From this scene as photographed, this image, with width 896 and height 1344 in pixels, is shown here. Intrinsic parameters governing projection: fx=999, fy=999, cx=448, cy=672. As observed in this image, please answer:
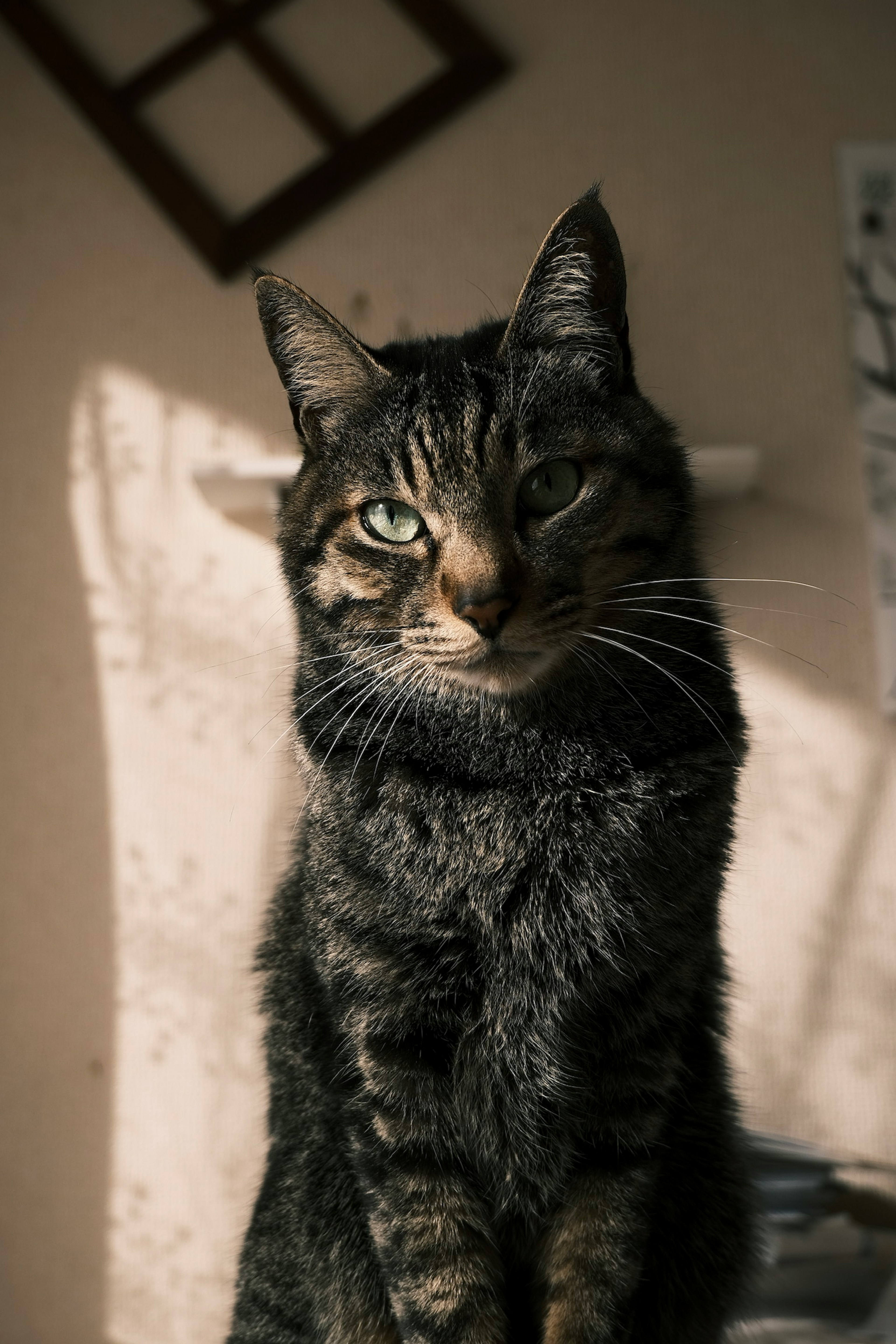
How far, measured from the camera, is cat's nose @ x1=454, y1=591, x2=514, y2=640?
739 millimetres

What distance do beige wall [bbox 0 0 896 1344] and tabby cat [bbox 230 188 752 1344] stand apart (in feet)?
4.10

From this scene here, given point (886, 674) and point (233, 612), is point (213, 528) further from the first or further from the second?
point (886, 674)

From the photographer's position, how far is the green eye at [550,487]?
813mm

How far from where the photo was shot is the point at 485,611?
74cm

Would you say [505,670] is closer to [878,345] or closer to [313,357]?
[313,357]

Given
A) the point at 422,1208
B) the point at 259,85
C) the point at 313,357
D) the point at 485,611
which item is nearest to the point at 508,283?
the point at 259,85

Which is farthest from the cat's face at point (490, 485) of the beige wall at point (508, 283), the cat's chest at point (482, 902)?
the beige wall at point (508, 283)

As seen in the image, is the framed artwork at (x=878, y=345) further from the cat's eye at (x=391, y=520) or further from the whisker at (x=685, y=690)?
the cat's eye at (x=391, y=520)

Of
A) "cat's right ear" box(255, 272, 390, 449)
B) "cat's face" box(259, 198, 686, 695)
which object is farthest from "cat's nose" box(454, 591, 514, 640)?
"cat's right ear" box(255, 272, 390, 449)

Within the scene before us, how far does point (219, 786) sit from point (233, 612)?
36 centimetres

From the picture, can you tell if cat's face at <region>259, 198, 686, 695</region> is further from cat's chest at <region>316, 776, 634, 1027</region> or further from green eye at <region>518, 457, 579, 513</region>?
cat's chest at <region>316, 776, 634, 1027</region>

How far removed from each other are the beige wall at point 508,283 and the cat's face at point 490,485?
1234 millimetres

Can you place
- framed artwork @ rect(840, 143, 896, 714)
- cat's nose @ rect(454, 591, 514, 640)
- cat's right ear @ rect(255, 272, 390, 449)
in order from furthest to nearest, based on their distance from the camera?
framed artwork @ rect(840, 143, 896, 714)
cat's right ear @ rect(255, 272, 390, 449)
cat's nose @ rect(454, 591, 514, 640)

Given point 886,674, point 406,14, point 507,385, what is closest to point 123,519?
point 406,14
